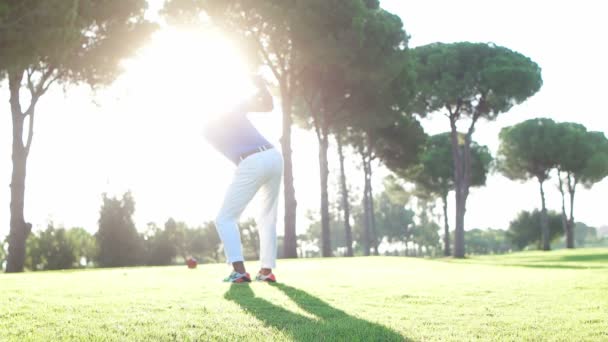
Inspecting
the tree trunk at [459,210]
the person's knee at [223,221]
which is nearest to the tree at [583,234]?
the tree trunk at [459,210]

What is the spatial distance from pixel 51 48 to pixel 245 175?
8326mm

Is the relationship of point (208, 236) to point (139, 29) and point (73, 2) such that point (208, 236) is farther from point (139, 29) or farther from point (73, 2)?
point (73, 2)

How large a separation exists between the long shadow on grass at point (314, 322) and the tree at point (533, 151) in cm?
4487

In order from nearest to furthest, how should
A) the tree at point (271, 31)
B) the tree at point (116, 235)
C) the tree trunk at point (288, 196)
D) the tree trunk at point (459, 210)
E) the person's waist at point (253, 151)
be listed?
the person's waist at point (253, 151) < the tree trunk at point (288, 196) < the tree at point (271, 31) < the tree at point (116, 235) < the tree trunk at point (459, 210)

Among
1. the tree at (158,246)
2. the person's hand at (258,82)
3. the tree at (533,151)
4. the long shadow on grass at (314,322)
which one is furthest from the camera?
the tree at (533,151)

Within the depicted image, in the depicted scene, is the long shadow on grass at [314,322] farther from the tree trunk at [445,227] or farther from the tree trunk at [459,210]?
the tree trunk at [445,227]

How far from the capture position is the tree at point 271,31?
22.4 metres

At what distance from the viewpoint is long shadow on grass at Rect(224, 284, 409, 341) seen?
3.07m

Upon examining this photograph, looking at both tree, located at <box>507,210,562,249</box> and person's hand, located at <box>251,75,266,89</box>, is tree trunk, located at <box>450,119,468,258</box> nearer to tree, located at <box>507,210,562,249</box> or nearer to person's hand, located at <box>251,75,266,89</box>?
person's hand, located at <box>251,75,266,89</box>

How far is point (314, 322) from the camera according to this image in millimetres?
3451

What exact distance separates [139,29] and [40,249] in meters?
14.1

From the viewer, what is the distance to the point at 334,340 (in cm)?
296

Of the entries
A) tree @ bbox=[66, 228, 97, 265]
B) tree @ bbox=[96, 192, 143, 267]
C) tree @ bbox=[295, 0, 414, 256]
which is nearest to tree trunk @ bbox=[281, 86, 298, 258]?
tree @ bbox=[295, 0, 414, 256]

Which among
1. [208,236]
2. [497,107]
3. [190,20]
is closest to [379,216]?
[208,236]
